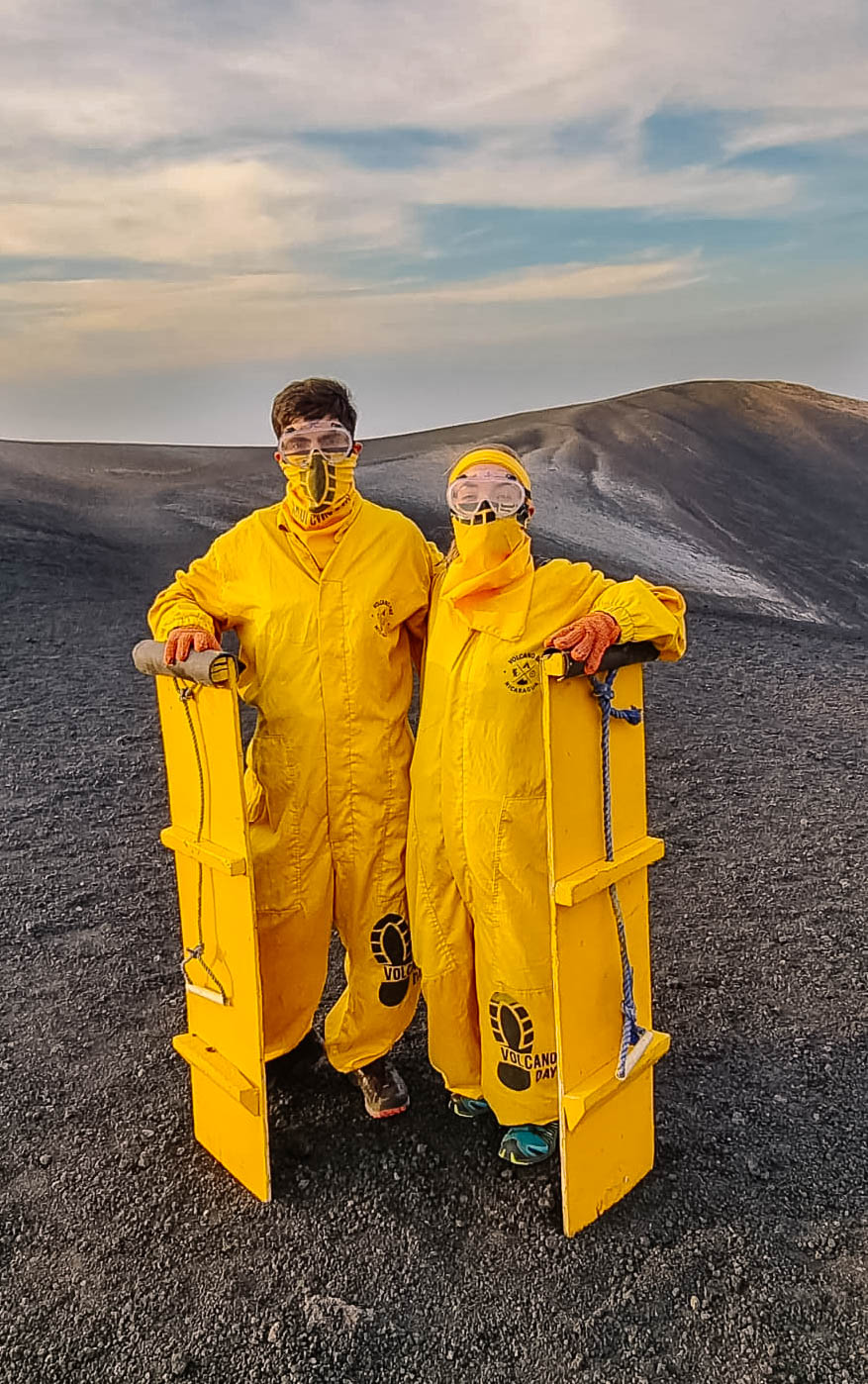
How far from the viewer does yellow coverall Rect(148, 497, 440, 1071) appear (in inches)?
122

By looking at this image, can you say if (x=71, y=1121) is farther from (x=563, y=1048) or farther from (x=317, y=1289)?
(x=563, y=1048)

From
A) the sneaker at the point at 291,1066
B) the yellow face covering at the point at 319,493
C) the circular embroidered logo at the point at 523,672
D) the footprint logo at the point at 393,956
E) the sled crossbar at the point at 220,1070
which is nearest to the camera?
the circular embroidered logo at the point at 523,672

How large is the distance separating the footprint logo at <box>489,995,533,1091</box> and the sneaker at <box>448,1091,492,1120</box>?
34cm

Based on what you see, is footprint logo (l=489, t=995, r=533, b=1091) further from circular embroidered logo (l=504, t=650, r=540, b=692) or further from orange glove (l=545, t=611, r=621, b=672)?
orange glove (l=545, t=611, r=621, b=672)

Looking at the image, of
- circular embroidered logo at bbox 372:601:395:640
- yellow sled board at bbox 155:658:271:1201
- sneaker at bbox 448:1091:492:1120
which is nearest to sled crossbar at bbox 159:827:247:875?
yellow sled board at bbox 155:658:271:1201

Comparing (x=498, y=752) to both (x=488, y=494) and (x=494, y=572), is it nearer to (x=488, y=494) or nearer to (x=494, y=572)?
(x=494, y=572)

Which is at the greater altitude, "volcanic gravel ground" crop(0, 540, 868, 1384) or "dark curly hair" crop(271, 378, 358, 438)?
"dark curly hair" crop(271, 378, 358, 438)

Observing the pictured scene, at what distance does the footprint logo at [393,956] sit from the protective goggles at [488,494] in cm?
123

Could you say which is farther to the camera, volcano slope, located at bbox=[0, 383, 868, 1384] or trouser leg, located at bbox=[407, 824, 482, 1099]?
trouser leg, located at bbox=[407, 824, 482, 1099]

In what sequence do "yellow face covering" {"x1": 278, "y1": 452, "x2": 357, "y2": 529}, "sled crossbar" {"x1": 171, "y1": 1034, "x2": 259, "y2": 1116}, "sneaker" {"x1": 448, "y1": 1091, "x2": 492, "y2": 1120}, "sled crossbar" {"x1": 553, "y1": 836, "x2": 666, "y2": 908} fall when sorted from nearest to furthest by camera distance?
"sled crossbar" {"x1": 553, "y1": 836, "x2": 666, "y2": 908}
"sled crossbar" {"x1": 171, "y1": 1034, "x2": 259, "y2": 1116}
"yellow face covering" {"x1": 278, "y1": 452, "x2": 357, "y2": 529}
"sneaker" {"x1": 448, "y1": 1091, "x2": 492, "y2": 1120}

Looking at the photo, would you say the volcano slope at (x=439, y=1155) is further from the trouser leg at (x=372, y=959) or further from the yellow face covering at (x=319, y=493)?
the yellow face covering at (x=319, y=493)

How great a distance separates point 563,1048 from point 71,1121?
176 cm

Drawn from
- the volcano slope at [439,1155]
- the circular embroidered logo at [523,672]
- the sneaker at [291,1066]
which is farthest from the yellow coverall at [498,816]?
the sneaker at [291,1066]

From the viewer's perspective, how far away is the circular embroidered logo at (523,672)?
290 centimetres
